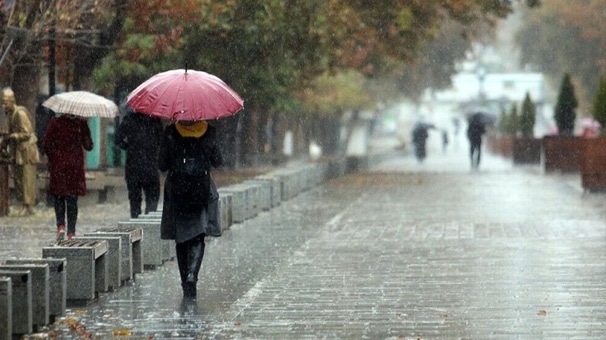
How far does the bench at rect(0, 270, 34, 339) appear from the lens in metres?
9.96

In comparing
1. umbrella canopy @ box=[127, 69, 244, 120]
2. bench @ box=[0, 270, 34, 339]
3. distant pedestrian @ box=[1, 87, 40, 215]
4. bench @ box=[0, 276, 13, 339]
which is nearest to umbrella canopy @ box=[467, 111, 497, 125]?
distant pedestrian @ box=[1, 87, 40, 215]

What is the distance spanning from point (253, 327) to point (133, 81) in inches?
901

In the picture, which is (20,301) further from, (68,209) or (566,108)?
(566,108)

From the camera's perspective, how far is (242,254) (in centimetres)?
1619

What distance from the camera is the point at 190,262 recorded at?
1222 cm

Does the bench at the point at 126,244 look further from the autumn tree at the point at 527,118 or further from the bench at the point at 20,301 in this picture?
the autumn tree at the point at 527,118

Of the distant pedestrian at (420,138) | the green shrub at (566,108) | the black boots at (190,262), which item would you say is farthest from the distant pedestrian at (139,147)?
the distant pedestrian at (420,138)

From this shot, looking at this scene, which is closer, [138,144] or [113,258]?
[113,258]

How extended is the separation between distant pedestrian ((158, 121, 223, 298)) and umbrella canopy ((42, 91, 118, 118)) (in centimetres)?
485

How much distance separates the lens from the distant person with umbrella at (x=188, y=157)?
472 inches

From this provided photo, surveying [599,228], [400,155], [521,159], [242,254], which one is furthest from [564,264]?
[400,155]

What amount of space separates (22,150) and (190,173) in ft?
29.5

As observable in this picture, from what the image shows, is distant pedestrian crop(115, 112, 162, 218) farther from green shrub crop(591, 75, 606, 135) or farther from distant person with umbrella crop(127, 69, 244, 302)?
green shrub crop(591, 75, 606, 135)

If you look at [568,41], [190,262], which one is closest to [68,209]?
[190,262]
